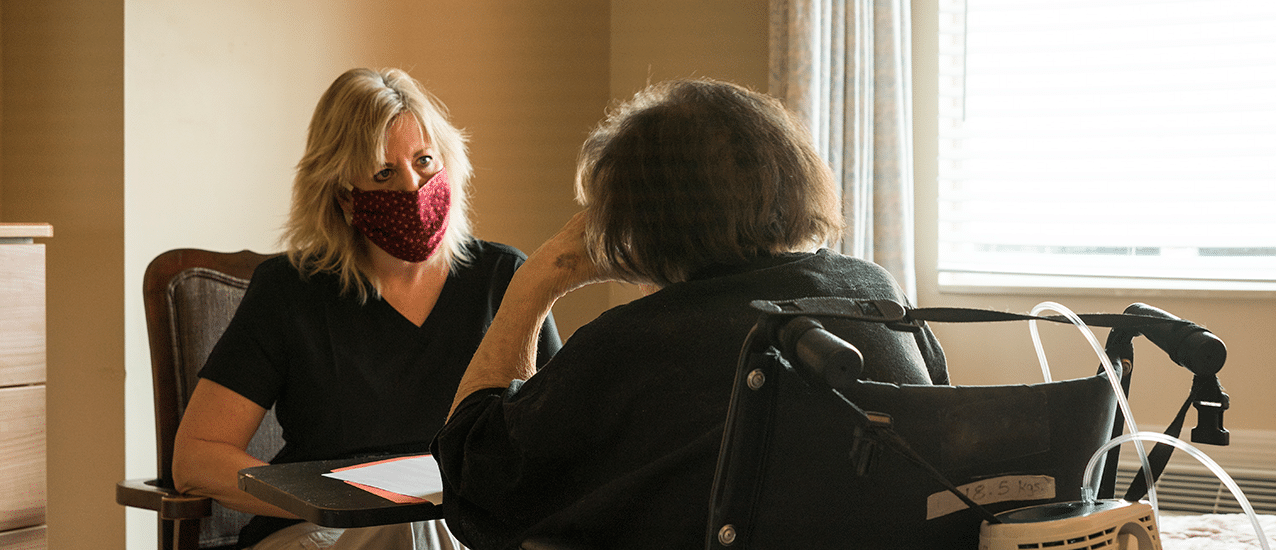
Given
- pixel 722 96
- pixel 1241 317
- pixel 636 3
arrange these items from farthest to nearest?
pixel 636 3 → pixel 1241 317 → pixel 722 96

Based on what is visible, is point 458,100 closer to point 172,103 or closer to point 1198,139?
point 172,103

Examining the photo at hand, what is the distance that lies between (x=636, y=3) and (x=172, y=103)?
1663mm

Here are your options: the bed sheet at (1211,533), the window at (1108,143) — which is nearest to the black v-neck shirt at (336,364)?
the bed sheet at (1211,533)

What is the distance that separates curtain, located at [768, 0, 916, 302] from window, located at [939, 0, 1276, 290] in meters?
0.26

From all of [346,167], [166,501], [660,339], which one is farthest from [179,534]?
[660,339]

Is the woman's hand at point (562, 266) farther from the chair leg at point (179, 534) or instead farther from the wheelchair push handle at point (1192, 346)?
the chair leg at point (179, 534)

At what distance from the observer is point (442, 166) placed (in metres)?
1.74

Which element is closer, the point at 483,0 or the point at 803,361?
the point at 803,361

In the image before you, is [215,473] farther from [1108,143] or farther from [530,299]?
[1108,143]

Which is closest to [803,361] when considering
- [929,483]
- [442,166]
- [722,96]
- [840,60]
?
[929,483]

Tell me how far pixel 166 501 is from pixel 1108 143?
2.57 meters

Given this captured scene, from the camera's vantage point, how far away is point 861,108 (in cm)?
284

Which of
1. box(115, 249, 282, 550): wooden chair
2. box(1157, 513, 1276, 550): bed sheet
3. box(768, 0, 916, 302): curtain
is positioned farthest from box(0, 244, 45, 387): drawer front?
box(768, 0, 916, 302): curtain

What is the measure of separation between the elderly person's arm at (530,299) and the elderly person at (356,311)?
1.88 ft
